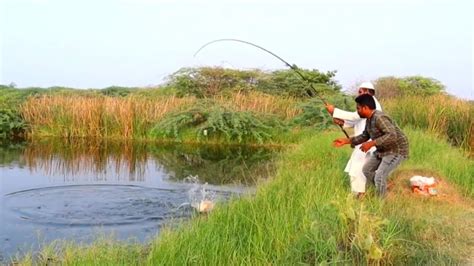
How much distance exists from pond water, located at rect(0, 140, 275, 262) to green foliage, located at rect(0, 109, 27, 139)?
5.70 ft

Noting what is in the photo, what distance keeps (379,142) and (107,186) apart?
5.78m

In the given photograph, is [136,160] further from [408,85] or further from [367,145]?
[408,85]

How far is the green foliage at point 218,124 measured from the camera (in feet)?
59.4

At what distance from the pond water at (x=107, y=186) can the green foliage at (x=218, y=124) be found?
914 mm

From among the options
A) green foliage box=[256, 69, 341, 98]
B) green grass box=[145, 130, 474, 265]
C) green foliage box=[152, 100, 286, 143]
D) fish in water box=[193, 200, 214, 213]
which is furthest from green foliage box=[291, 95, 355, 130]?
green grass box=[145, 130, 474, 265]

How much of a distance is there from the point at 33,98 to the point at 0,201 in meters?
12.4

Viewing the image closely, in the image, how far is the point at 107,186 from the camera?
10.4 meters

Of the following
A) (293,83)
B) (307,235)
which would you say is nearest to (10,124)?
(293,83)

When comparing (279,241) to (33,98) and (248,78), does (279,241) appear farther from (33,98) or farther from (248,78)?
(248,78)

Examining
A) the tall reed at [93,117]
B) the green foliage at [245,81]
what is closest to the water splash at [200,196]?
the tall reed at [93,117]

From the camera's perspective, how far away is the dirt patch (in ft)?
24.6

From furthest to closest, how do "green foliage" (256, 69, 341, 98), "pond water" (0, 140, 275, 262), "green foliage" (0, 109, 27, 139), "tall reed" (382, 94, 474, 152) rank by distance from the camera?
"green foliage" (256, 69, 341, 98) < "green foliage" (0, 109, 27, 139) < "tall reed" (382, 94, 474, 152) < "pond water" (0, 140, 275, 262)

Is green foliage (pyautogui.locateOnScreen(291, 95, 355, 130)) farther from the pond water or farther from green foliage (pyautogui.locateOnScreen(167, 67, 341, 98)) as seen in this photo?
green foliage (pyautogui.locateOnScreen(167, 67, 341, 98))

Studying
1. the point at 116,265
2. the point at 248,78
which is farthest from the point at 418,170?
the point at 248,78
